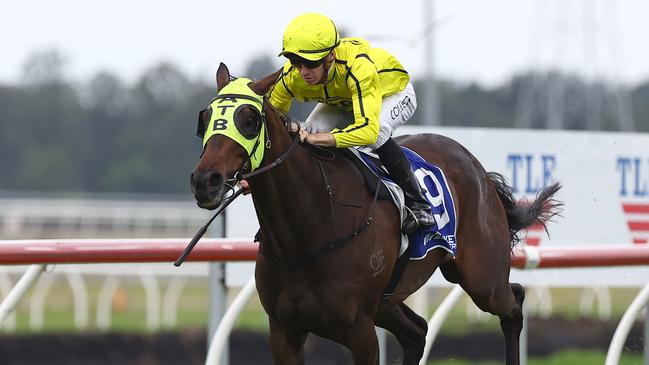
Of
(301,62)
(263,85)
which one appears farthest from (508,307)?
(263,85)

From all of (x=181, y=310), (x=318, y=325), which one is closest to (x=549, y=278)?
(x=318, y=325)

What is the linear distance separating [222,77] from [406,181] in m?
0.96

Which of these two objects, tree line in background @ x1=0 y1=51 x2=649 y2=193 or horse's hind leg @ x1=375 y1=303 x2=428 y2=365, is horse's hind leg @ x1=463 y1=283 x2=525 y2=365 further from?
tree line in background @ x1=0 y1=51 x2=649 y2=193

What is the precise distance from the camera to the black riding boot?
15.4 feet

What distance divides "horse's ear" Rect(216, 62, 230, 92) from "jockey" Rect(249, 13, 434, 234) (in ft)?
0.75

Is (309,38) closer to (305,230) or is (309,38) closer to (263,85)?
(263,85)

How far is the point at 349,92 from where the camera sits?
457 centimetres

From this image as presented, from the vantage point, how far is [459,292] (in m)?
5.54

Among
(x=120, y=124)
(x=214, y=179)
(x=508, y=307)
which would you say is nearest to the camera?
(x=214, y=179)

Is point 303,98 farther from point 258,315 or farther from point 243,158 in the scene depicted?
point 258,315

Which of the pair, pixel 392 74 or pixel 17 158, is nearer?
pixel 392 74

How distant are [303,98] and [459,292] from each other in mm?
1366

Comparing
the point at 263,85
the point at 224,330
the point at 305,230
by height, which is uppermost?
the point at 263,85

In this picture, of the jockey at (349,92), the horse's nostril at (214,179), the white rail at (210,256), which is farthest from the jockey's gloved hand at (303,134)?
the white rail at (210,256)
